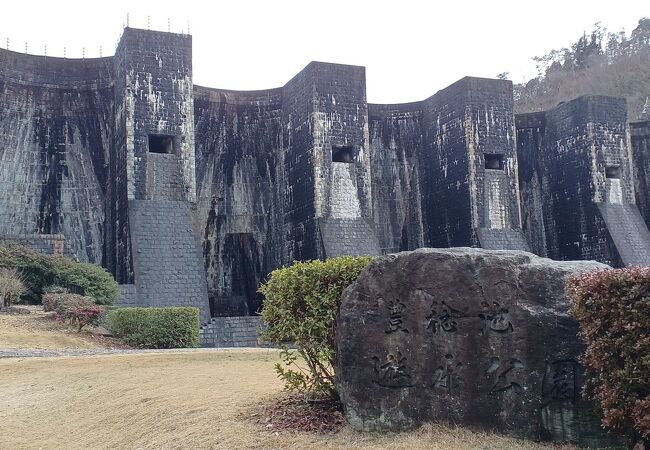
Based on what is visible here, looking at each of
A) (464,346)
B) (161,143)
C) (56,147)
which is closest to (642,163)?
(161,143)

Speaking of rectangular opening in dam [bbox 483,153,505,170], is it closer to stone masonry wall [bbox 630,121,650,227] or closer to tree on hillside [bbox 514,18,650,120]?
stone masonry wall [bbox 630,121,650,227]

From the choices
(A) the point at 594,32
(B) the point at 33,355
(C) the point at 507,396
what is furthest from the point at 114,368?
(A) the point at 594,32

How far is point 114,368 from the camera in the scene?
8.98m

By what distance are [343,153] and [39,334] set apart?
9.99m

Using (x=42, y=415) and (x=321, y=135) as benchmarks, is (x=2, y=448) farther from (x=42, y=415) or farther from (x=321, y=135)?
(x=321, y=135)

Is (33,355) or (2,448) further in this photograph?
(33,355)

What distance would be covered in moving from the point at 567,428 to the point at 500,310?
99 centimetres

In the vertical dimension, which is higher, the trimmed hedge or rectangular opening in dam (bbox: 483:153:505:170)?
rectangular opening in dam (bbox: 483:153:505:170)

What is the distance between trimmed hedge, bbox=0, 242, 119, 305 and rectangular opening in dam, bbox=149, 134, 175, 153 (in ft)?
13.1

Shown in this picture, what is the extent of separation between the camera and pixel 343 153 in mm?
19797

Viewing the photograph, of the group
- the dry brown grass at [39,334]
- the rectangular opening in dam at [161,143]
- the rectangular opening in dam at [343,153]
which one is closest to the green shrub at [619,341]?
the dry brown grass at [39,334]

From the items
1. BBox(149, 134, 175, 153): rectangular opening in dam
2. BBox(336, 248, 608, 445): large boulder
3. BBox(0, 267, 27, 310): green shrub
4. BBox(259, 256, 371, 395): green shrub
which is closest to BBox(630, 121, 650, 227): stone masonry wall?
BBox(149, 134, 175, 153): rectangular opening in dam

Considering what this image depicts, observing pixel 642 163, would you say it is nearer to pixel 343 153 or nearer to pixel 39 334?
→ pixel 343 153

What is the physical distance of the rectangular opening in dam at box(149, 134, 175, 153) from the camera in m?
17.9
